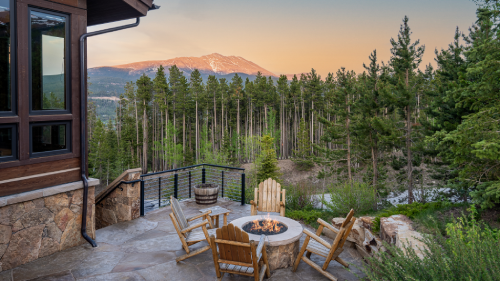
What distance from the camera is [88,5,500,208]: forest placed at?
13.1m

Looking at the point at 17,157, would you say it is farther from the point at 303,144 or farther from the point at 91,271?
the point at 303,144

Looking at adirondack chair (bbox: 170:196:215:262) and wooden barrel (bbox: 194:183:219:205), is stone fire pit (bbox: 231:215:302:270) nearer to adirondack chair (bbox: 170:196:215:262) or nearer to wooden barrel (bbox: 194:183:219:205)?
adirondack chair (bbox: 170:196:215:262)

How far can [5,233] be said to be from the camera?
375cm

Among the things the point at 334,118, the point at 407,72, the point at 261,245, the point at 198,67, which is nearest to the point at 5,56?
the point at 261,245

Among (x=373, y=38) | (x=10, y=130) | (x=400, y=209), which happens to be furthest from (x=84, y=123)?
(x=373, y=38)

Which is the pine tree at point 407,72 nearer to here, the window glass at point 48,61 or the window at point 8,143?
the window glass at point 48,61

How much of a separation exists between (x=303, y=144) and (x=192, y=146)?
18407 mm

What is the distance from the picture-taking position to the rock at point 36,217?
3.95 meters

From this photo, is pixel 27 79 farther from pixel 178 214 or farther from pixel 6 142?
pixel 178 214

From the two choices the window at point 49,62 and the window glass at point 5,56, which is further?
the window at point 49,62

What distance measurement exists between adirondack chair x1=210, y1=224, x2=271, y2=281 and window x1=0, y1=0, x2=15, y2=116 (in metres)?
3.43

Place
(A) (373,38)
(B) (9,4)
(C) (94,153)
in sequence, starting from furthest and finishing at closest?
1. (C) (94,153)
2. (A) (373,38)
3. (B) (9,4)

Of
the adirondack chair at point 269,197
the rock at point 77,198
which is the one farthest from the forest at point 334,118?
the rock at point 77,198

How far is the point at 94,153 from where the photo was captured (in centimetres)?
3688
